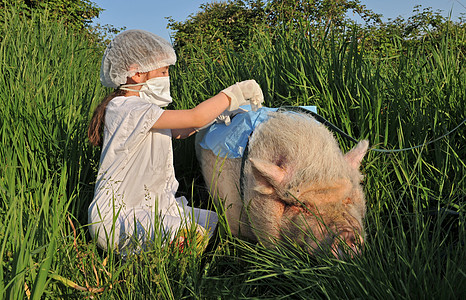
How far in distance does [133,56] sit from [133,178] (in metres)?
0.87

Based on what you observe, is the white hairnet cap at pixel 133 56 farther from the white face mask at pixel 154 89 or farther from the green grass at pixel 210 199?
the green grass at pixel 210 199

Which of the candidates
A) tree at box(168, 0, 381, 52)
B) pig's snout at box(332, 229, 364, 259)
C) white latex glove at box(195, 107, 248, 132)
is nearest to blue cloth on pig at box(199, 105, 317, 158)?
white latex glove at box(195, 107, 248, 132)

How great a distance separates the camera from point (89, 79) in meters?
5.87

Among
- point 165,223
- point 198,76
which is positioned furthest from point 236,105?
point 198,76

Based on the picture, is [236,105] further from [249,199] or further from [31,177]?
[31,177]

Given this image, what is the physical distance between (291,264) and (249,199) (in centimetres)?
58

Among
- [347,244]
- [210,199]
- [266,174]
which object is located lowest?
[210,199]

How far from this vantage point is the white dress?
127 inches

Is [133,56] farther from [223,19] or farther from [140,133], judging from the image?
[223,19]

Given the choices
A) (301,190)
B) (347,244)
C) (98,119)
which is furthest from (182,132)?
(347,244)

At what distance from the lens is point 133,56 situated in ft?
11.5

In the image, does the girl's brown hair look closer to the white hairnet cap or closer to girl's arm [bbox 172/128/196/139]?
the white hairnet cap

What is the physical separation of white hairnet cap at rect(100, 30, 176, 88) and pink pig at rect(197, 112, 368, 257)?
940 mm

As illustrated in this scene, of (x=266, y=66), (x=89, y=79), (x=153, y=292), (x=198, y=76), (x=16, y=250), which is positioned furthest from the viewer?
(x=89, y=79)
